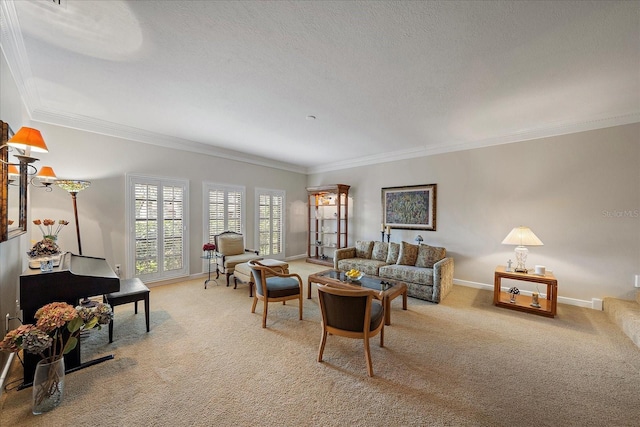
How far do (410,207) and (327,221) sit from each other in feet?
8.10

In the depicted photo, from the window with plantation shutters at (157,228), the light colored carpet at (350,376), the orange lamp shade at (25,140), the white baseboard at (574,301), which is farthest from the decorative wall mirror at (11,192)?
the white baseboard at (574,301)

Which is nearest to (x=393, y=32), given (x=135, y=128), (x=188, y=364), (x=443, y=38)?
(x=443, y=38)

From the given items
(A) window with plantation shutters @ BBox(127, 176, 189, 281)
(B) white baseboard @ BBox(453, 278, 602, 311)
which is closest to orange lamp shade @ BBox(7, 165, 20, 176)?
(A) window with plantation shutters @ BBox(127, 176, 189, 281)

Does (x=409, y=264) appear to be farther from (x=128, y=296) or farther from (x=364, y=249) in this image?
(x=128, y=296)

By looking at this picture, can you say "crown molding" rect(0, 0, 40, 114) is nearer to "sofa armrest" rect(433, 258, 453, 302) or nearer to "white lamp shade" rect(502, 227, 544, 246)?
"sofa armrest" rect(433, 258, 453, 302)

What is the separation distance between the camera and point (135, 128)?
436 centimetres

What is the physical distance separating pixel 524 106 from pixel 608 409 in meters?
3.30

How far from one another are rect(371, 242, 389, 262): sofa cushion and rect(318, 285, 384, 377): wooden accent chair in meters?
2.92

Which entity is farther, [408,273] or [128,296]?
[408,273]

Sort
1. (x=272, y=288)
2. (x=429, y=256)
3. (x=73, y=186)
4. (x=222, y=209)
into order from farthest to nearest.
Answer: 1. (x=222, y=209)
2. (x=429, y=256)
3. (x=73, y=186)
4. (x=272, y=288)

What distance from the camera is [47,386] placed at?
180 cm

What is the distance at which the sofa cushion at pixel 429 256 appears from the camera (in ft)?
14.9

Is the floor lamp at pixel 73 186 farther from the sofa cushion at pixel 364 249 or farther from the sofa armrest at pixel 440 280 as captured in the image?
the sofa armrest at pixel 440 280

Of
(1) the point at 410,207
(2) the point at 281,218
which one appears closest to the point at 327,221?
(2) the point at 281,218
